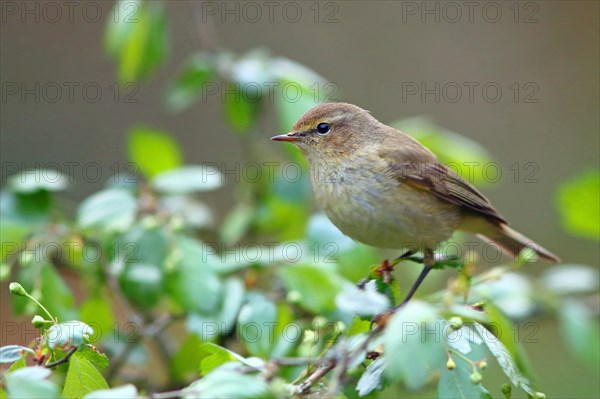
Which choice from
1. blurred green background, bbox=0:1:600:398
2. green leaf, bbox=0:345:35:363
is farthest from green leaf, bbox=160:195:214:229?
blurred green background, bbox=0:1:600:398

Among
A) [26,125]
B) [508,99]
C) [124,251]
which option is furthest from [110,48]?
[508,99]

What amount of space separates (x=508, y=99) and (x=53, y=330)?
24.5ft

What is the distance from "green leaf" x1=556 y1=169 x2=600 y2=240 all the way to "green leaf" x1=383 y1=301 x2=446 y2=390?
5.95 ft

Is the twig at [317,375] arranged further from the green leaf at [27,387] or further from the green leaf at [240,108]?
the green leaf at [240,108]

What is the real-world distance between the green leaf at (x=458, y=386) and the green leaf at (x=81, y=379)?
79cm

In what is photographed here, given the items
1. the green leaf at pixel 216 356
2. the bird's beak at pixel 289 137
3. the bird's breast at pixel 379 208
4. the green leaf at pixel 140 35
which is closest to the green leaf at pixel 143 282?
the bird's breast at pixel 379 208

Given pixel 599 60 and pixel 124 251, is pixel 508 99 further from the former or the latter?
pixel 124 251

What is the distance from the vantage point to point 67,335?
159 centimetres

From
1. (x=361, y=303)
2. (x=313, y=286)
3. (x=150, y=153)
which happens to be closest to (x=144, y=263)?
(x=313, y=286)

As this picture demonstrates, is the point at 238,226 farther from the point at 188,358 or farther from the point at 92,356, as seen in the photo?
the point at 92,356

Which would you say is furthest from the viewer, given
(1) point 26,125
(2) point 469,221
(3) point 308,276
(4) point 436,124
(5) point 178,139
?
(4) point 436,124

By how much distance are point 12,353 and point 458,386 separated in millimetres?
1015

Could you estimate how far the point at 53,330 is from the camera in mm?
1615

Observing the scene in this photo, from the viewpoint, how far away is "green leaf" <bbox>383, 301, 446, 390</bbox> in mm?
1314
